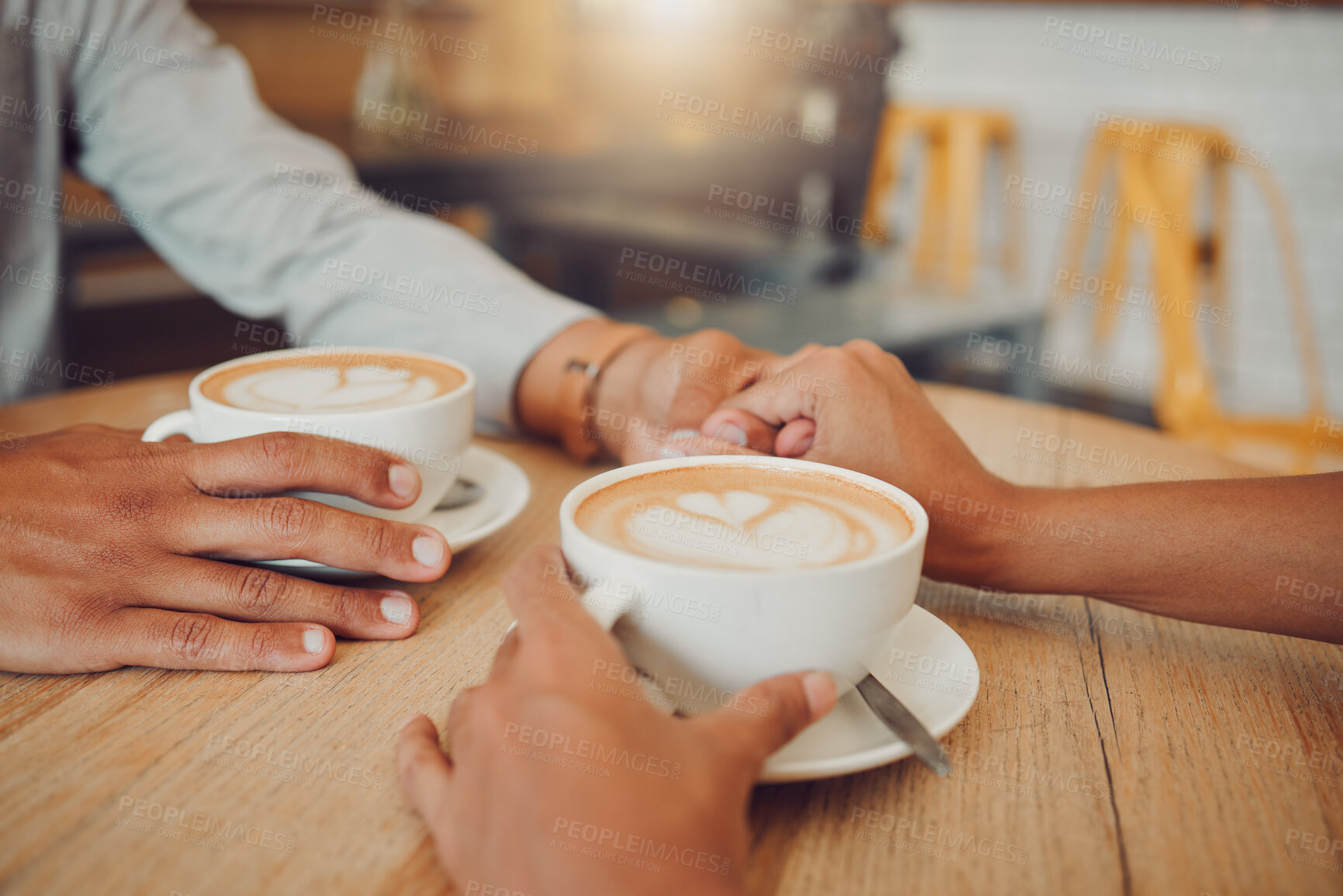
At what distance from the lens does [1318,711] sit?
0.56m

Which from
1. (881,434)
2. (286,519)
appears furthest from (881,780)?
(286,519)

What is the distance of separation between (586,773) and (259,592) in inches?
12.1

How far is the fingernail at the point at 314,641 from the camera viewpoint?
1.84 ft

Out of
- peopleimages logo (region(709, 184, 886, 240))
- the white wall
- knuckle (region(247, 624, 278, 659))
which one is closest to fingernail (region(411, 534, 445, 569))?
knuckle (region(247, 624, 278, 659))

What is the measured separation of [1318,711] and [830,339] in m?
1.29

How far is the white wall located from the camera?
3674mm

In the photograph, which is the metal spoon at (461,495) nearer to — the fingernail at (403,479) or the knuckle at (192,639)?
the fingernail at (403,479)

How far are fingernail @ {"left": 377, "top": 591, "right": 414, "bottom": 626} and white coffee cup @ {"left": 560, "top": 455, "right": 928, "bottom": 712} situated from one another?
0.57ft

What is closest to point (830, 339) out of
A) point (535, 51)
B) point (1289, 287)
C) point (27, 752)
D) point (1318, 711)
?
point (1318, 711)

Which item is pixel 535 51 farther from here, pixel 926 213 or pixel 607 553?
pixel 607 553

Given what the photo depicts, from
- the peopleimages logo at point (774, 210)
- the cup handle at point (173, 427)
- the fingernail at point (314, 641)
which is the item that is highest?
the cup handle at point (173, 427)

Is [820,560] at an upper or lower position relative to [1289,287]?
upper

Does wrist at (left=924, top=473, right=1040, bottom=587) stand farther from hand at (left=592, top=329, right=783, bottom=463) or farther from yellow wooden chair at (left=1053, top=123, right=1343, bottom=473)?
yellow wooden chair at (left=1053, top=123, right=1343, bottom=473)

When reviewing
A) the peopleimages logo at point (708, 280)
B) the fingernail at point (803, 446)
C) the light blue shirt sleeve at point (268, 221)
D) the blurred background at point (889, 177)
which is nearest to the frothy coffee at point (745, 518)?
the fingernail at point (803, 446)
